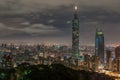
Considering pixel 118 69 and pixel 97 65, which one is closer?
pixel 118 69

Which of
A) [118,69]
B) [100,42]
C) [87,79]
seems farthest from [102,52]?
[87,79]

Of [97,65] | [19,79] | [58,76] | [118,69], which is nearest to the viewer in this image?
[58,76]

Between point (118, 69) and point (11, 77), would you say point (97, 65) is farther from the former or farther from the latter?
point (11, 77)

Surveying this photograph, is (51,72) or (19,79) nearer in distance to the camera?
(51,72)

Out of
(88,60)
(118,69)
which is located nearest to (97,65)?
(88,60)

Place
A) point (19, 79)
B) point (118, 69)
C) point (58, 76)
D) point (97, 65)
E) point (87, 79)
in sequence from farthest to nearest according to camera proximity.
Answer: point (97, 65), point (118, 69), point (87, 79), point (19, 79), point (58, 76)

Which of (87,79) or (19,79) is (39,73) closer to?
(19,79)

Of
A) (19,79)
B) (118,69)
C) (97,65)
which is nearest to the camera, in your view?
(19,79)

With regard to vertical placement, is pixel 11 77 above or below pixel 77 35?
below

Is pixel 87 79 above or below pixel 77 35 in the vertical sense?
below
